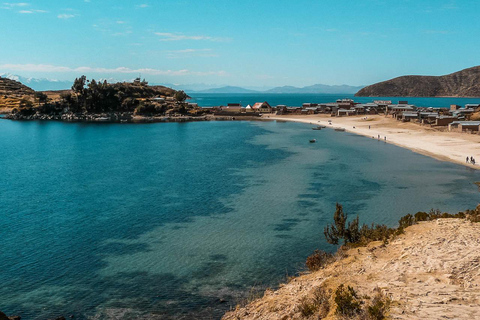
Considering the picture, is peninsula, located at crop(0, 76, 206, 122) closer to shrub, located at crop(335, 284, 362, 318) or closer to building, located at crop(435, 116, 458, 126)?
building, located at crop(435, 116, 458, 126)

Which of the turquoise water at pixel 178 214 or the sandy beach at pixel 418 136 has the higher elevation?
the sandy beach at pixel 418 136

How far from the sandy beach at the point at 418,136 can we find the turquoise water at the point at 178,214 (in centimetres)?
500

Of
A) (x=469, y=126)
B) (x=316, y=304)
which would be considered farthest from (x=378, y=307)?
(x=469, y=126)

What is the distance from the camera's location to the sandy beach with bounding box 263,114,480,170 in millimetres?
68425

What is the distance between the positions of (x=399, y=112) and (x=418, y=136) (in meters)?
45.8

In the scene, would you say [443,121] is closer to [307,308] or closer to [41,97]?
[307,308]

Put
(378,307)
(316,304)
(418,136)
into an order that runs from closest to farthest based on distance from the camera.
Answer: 1. (378,307)
2. (316,304)
3. (418,136)

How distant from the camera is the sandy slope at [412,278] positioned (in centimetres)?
1603

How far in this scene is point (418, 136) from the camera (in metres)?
91.4

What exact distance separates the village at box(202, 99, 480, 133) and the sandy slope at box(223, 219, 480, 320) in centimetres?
7094

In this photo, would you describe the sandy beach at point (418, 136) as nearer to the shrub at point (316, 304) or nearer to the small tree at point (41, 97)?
the shrub at point (316, 304)

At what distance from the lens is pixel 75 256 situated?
2895 centimetres

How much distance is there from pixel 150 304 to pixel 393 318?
13564 millimetres

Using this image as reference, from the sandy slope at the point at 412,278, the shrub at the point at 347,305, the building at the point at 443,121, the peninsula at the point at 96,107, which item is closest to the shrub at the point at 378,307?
the sandy slope at the point at 412,278
